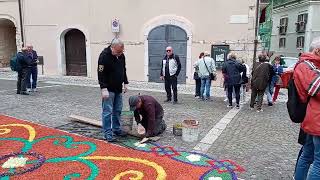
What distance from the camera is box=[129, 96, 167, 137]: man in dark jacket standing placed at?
5.45 m

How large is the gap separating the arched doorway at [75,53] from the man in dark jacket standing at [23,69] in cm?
542

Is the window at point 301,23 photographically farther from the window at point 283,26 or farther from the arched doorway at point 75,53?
the arched doorway at point 75,53

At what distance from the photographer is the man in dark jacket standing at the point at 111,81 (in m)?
5.48

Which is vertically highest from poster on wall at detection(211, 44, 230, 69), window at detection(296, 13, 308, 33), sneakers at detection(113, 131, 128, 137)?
window at detection(296, 13, 308, 33)

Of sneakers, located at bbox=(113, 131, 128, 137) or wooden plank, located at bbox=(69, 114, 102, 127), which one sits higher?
wooden plank, located at bbox=(69, 114, 102, 127)

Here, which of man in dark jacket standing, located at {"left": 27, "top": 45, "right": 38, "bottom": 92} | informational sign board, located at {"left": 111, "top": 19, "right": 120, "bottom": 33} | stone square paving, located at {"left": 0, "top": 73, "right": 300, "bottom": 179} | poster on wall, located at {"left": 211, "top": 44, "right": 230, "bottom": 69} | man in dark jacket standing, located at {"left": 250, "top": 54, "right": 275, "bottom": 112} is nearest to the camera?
stone square paving, located at {"left": 0, "top": 73, "right": 300, "bottom": 179}

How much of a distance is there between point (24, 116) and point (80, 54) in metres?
9.04

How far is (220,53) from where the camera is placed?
13.1 m

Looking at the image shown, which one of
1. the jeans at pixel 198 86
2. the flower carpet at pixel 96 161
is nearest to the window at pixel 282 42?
the jeans at pixel 198 86

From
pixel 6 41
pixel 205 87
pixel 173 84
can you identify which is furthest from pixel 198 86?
pixel 6 41

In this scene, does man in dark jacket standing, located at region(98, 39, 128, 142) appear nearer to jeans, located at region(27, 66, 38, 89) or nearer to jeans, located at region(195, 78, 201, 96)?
jeans, located at region(195, 78, 201, 96)

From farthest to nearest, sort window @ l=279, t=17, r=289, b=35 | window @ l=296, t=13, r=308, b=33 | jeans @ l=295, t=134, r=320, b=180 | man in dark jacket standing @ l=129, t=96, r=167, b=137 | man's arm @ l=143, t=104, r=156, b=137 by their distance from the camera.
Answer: window @ l=279, t=17, r=289, b=35
window @ l=296, t=13, r=308, b=33
man's arm @ l=143, t=104, r=156, b=137
man in dark jacket standing @ l=129, t=96, r=167, b=137
jeans @ l=295, t=134, r=320, b=180

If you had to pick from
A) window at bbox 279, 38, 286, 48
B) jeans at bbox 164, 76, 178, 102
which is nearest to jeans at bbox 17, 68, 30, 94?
jeans at bbox 164, 76, 178, 102

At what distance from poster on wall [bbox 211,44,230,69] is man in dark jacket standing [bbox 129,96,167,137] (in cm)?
773
